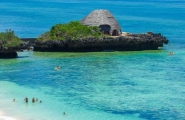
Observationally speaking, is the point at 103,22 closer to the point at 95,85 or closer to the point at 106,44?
the point at 106,44

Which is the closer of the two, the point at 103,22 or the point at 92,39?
the point at 92,39

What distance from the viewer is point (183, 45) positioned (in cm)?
6731

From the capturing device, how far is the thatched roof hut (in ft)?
204

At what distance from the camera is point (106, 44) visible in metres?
59.6

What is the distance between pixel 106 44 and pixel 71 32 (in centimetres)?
414

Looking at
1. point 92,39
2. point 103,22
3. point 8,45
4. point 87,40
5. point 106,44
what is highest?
point 103,22

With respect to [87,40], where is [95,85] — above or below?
below

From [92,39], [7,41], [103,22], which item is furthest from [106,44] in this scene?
[7,41]

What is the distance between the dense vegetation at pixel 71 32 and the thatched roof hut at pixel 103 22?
2.27 metres

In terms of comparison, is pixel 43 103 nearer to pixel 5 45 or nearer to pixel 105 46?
pixel 5 45

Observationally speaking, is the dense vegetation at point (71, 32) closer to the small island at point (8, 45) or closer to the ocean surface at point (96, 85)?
the ocean surface at point (96, 85)

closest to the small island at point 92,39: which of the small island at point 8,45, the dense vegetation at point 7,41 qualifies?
the small island at point 8,45

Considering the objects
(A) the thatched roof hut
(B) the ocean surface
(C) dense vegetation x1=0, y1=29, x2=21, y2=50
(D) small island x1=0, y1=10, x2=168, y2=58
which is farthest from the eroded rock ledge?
(C) dense vegetation x1=0, y1=29, x2=21, y2=50

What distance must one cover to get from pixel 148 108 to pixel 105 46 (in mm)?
25049
